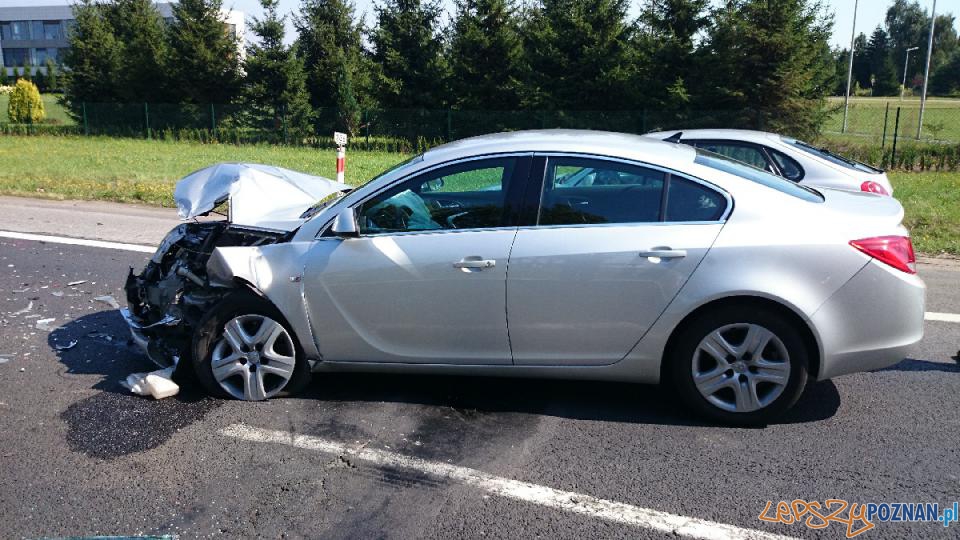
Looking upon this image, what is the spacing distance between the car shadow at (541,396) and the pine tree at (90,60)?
34835 millimetres

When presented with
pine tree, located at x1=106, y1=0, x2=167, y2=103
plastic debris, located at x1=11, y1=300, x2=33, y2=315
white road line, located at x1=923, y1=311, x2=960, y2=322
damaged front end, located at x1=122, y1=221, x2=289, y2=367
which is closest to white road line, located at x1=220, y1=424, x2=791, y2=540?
damaged front end, located at x1=122, y1=221, x2=289, y2=367

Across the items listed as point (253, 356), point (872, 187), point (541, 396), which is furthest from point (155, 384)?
point (872, 187)

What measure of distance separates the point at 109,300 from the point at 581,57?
68.1ft

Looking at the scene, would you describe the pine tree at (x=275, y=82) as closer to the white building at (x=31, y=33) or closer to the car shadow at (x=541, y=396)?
the car shadow at (x=541, y=396)

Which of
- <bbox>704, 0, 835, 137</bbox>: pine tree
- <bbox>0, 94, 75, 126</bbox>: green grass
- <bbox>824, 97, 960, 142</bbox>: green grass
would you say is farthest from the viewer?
<bbox>0, 94, 75, 126</bbox>: green grass

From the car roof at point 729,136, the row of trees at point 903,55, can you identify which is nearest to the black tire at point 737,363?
the car roof at point 729,136

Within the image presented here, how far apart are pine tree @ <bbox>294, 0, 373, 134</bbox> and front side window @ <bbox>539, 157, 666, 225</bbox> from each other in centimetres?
2594

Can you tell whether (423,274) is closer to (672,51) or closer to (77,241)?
(77,241)

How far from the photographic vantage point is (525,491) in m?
3.73

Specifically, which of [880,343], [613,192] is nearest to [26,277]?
[613,192]

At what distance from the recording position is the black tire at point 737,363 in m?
4.23

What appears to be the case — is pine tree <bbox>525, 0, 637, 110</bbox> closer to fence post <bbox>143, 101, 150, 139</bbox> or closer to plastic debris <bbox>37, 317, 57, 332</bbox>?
fence post <bbox>143, 101, 150, 139</bbox>

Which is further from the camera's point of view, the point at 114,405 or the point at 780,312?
the point at 114,405

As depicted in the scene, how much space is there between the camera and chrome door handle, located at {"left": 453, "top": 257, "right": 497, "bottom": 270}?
4.38 metres
